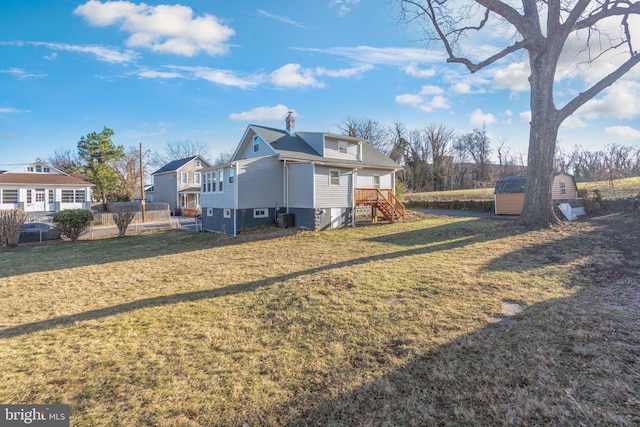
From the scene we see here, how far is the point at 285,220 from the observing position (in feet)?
51.3

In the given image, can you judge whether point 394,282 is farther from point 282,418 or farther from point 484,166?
point 484,166

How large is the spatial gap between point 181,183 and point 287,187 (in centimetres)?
2329

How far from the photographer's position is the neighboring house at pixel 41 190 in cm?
2728

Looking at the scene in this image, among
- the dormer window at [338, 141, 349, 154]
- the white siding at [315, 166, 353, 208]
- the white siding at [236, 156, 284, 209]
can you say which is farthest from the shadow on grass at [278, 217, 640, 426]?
the dormer window at [338, 141, 349, 154]

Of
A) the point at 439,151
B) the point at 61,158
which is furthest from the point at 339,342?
the point at 61,158

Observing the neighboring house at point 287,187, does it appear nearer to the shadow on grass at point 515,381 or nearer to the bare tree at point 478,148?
the shadow on grass at point 515,381

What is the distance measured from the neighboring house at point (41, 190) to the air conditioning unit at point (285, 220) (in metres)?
27.5

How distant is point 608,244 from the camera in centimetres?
851

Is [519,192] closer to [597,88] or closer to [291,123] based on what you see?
[597,88]

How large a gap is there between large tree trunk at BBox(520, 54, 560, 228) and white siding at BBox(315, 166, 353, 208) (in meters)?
8.53

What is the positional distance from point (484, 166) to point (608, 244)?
142 feet

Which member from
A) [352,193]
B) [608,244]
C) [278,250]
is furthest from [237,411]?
[352,193]

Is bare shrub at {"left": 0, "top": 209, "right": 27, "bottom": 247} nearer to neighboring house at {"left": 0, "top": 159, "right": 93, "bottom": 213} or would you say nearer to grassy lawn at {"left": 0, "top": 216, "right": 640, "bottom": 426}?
grassy lawn at {"left": 0, "top": 216, "right": 640, "bottom": 426}

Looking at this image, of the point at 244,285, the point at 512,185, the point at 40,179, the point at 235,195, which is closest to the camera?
the point at 244,285
